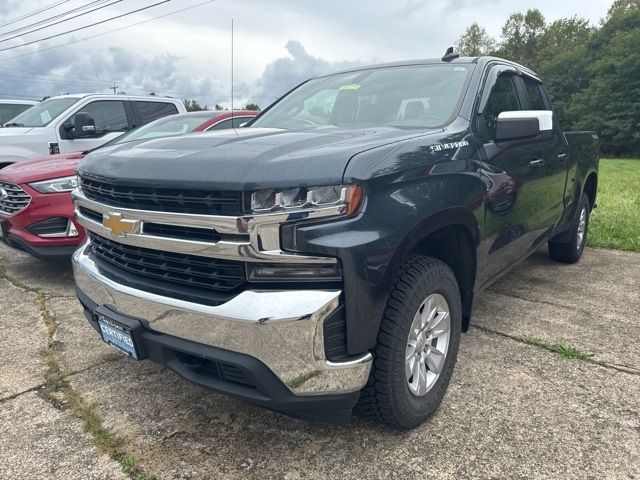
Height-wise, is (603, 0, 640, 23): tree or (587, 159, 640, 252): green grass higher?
(603, 0, 640, 23): tree

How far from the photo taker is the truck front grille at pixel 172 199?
6.40 ft

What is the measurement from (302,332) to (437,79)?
79.4 inches

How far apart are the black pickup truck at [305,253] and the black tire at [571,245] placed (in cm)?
249

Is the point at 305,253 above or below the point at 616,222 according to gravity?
above

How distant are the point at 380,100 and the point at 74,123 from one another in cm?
466

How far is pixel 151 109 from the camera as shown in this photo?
8.04 m

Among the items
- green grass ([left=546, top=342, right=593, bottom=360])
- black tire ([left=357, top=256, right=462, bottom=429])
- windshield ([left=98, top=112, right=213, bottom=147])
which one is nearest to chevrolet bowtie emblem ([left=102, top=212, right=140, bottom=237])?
black tire ([left=357, top=256, right=462, bottom=429])

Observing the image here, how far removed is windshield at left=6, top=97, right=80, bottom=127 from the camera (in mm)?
7191

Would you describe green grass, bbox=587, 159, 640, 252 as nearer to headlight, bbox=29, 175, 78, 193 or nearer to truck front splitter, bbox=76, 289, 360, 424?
truck front splitter, bbox=76, 289, 360, 424

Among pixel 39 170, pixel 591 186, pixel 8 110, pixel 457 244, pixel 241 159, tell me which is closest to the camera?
pixel 241 159

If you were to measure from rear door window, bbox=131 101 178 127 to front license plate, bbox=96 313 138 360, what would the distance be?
5918 mm

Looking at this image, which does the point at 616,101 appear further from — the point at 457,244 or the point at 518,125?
the point at 457,244

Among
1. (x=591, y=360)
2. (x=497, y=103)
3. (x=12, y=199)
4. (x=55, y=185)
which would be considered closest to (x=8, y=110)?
(x=12, y=199)

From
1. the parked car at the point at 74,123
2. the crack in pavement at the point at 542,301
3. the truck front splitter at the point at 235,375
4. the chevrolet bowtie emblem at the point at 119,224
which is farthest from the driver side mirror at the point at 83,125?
the crack in pavement at the point at 542,301
